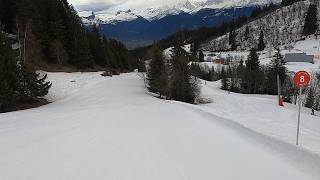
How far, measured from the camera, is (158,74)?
185 feet

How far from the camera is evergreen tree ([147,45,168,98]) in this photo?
2131 inches

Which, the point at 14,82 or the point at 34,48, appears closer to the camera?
the point at 14,82

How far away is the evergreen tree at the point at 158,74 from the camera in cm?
5412

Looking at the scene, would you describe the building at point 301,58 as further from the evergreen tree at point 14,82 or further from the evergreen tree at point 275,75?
the evergreen tree at point 14,82

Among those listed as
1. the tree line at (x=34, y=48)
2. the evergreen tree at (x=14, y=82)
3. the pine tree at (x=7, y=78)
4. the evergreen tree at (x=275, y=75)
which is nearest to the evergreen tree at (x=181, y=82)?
the tree line at (x=34, y=48)

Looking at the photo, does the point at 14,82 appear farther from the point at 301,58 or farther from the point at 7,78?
the point at 301,58

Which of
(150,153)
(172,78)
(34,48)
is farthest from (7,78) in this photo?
(34,48)

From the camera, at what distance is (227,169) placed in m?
11.6

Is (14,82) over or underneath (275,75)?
over

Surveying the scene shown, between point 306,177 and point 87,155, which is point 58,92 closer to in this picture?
point 87,155

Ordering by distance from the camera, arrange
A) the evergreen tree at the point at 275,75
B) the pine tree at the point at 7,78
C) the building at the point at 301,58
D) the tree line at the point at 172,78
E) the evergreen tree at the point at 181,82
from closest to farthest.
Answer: the pine tree at the point at 7,78 → the tree line at the point at 172,78 → the evergreen tree at the point at 181,82 → the evergreen tree at the point at 275,75 → the building at the point at 301,58

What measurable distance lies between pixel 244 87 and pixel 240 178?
3709 inches

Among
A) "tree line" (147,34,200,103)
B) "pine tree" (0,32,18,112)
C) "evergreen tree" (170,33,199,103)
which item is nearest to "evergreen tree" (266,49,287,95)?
"tree line" (147,34,200,103)

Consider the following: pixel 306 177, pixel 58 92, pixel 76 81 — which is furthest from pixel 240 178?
pixel 76 81
